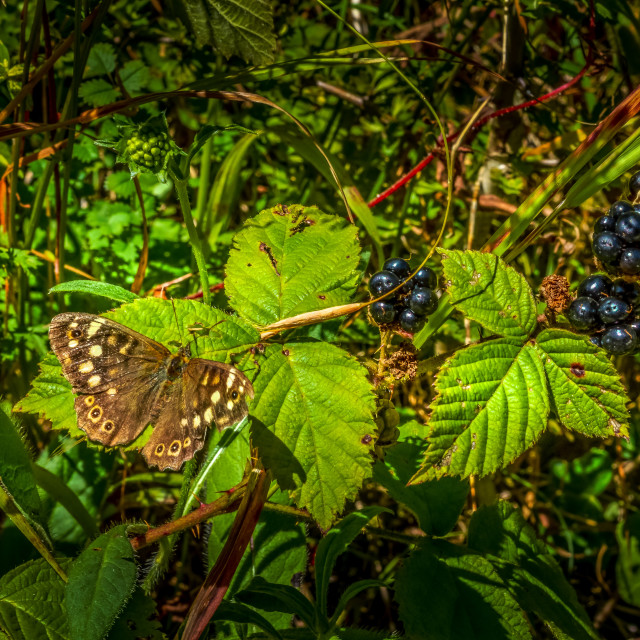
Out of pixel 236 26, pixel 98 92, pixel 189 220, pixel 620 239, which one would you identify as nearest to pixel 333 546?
pixel 189 220

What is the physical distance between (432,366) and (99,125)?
174 centimetres

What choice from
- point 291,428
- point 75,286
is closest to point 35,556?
point 75,286

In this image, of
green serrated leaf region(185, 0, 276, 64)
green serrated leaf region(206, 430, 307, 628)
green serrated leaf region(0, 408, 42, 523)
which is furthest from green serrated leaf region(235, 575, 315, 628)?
green serrated leaf region(185, 0, 276, 64)

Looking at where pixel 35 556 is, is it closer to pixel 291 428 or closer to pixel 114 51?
pixel 291 428

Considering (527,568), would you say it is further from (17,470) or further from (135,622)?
(17,470)

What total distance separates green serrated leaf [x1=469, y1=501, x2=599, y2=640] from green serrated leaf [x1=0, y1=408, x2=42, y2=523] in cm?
101

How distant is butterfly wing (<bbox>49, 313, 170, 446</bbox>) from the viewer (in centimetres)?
123

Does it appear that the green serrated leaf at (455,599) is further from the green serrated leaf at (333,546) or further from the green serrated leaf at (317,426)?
the green serrated leaf at (317,426)

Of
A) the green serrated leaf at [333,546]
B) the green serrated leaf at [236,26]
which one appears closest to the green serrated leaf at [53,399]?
the green serrated leaf at [333,546]

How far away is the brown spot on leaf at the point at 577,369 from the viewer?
3.98 feet

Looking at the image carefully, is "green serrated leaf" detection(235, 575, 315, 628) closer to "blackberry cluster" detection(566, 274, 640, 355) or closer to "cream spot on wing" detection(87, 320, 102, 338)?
"cream spot on wing" detection(87, 320, 102, 338)

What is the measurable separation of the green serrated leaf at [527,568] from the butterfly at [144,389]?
0.76 meters

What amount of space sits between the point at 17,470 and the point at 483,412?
98cm

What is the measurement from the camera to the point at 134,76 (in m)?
2.11
